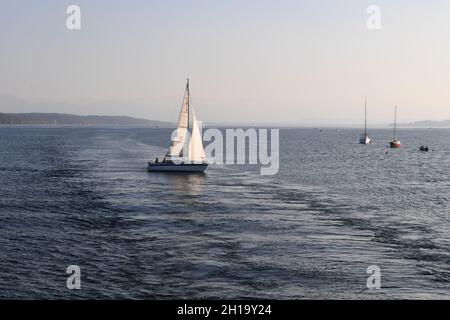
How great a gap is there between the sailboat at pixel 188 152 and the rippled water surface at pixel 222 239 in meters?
12.0

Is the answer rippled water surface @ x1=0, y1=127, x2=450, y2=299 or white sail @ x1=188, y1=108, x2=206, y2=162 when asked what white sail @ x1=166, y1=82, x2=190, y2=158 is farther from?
rippled water surface @ x1=0, y1=127, x2=450, y2=299

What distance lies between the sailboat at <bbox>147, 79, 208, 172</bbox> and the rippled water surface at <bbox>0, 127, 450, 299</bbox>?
39.2 feet

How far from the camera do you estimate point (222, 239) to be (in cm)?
4284

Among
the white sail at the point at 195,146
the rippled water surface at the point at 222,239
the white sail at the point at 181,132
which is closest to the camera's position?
the rippled water surface at the point at 222,239

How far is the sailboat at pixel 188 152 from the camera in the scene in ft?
308

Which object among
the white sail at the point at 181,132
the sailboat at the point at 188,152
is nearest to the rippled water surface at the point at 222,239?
the sailboat at the point at 188,152

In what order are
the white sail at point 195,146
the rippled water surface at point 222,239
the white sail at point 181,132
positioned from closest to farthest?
the rippled water surface at point 222,239, the white sail at point 195,146, the white sail at point 181,132

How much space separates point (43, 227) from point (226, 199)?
82.0 ft

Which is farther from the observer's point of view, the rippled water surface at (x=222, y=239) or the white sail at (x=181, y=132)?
the white sail at (x=181, y=132)

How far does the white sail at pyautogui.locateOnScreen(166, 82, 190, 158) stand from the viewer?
96.6m

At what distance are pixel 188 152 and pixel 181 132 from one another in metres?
4.00

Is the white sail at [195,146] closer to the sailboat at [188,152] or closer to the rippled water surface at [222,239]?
the sailboat at [188,152]

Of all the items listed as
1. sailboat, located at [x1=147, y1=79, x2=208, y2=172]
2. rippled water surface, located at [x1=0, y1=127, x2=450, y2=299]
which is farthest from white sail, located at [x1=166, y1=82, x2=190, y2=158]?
rippled water surface, located at [x1=0, y1=127, x2=450, y2=299]

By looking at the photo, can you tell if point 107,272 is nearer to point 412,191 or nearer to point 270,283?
point 270,283
